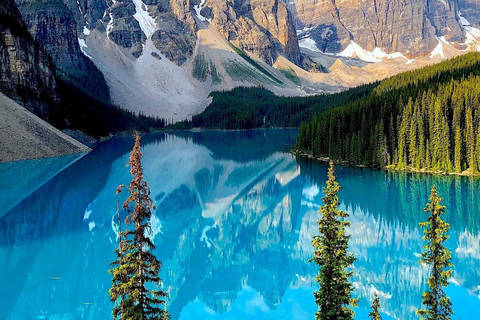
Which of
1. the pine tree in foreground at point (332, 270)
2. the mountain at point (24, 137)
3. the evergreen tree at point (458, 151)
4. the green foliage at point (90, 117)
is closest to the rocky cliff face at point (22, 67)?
the green foliage at point (90, 117)

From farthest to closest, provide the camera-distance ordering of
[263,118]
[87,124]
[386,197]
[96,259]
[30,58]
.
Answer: [263,118] → [87,124] → [30,58] → [386,197] → [96,259]

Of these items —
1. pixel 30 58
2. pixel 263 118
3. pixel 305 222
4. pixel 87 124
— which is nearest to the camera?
pixel 305 222

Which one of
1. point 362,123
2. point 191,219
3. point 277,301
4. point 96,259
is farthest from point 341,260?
point 362,123

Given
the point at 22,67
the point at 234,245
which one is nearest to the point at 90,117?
the point at 22,67

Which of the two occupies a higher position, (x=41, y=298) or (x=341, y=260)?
(x=341, y=260)

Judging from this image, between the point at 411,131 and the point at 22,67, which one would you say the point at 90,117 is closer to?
the point at 22,67

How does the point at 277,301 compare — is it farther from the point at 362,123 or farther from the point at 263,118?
the point at 263,118
